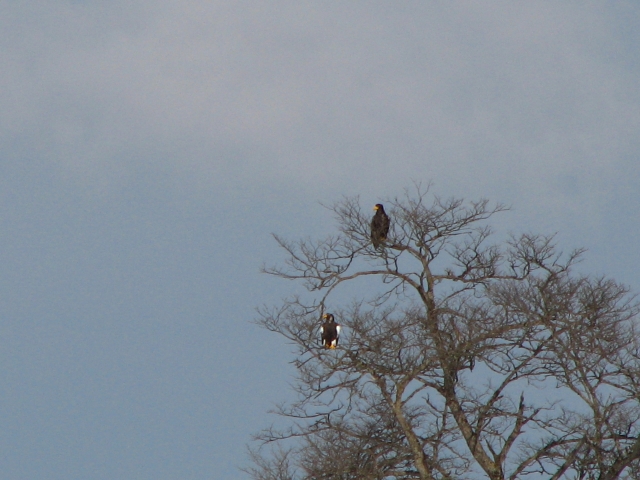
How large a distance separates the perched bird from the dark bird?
144 centimetres

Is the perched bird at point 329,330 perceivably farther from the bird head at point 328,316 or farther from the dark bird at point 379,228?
the dark bird at point 379,228

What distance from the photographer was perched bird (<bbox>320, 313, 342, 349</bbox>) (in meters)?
16.4

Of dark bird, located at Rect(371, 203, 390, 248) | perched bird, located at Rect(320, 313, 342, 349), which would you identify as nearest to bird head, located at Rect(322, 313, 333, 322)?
perched bird, located at Rect(320, 313, 342, 349)

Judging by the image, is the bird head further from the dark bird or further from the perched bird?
the dark bird

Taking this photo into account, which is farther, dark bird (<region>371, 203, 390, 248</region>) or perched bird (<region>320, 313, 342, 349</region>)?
dark bird (<region>371, 203, 390, 248</region>)

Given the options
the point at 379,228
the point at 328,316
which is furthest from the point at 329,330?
the point at 379,228

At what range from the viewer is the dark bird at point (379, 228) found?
16750 millimetres

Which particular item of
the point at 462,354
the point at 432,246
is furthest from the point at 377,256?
the point at 462,354

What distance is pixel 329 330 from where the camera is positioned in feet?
54.3

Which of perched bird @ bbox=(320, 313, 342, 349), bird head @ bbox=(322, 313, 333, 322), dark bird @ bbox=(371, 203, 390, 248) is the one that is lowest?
perched bird @ bbox=(320, 313, 342, 349)

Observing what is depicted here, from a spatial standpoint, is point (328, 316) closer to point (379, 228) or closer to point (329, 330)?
point (329, 330)

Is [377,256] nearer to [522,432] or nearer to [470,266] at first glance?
[470,266]

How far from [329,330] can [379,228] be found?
189cm

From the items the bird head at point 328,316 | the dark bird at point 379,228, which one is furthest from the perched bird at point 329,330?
the dark bird at point 379,228
